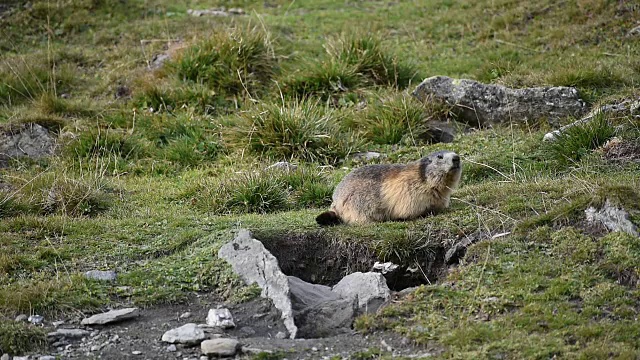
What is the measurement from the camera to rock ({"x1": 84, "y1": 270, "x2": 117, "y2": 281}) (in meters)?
7.79

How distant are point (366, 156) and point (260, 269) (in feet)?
16.2

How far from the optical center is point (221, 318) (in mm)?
7039

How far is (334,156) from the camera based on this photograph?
484 inches

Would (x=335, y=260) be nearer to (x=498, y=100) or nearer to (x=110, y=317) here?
(x=110, y=317)

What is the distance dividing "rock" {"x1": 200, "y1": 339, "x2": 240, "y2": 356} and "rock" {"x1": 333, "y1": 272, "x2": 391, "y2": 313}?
4.07 feet

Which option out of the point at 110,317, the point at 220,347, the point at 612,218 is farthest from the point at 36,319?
the point at 612,218

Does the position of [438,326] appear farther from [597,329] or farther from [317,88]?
[317,88]

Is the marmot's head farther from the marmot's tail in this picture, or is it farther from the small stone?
the small stone

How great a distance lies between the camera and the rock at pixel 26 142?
12.4 metres

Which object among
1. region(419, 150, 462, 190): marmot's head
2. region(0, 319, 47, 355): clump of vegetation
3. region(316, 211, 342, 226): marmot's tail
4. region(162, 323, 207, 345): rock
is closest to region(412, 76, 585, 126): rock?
region(419, 150, 462, 190): marmot's head

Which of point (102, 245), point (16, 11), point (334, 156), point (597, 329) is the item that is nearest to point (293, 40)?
point (334, 156)

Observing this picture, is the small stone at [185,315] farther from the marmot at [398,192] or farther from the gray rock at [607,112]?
the gray rock at [607,112]

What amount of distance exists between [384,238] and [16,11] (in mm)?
11746

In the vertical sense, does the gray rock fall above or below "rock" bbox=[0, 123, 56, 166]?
above
